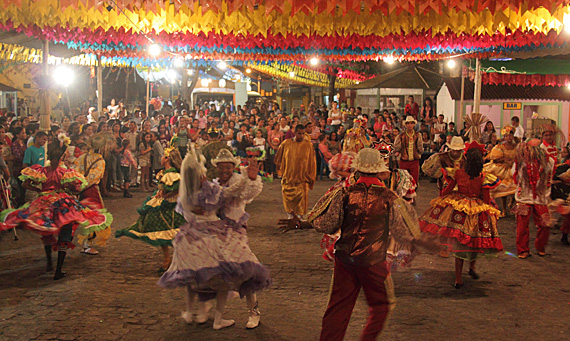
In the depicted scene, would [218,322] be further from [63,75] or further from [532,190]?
[63,75]

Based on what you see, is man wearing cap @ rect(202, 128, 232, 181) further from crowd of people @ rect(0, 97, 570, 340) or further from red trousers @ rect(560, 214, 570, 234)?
red trousers @ rect(560, 214, 570, 234)

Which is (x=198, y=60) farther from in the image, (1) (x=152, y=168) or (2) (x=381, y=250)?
(2) (x=381, y=250)

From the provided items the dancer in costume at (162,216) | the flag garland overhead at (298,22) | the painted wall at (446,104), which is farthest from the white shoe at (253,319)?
the painted wall at (446,104)

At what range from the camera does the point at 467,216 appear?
21.7 feet

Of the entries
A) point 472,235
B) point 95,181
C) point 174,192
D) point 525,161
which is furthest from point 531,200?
point 95,181

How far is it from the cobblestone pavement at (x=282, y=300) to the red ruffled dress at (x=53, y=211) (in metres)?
0.64

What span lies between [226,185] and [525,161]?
489 centimetres

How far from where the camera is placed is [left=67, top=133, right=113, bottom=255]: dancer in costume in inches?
302

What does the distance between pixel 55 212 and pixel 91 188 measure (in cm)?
111

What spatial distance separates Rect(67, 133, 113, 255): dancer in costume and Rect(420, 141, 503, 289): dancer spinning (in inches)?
170

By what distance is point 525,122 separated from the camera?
22.6 m

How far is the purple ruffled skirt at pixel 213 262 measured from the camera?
513cm

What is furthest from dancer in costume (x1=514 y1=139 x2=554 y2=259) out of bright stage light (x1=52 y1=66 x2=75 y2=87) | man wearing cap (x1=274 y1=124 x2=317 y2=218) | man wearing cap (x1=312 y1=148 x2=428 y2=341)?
bright stage light (x1=52 y1=66 x2=75 y2=87)

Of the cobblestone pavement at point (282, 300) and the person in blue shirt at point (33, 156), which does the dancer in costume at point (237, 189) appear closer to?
the cobblestone pavement at point (282, 300)
